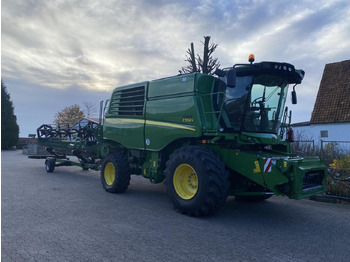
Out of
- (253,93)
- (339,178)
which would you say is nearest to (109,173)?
(253,93)

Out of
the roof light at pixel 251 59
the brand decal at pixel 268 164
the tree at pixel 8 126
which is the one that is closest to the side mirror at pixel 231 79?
the roof light at pixel 251 59

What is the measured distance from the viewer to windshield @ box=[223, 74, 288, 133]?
18.7ft

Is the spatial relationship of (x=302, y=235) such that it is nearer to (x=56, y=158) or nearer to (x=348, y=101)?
(x=56, y=158)

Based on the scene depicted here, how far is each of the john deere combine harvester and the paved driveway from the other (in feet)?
1.74

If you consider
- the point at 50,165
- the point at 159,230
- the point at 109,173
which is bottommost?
the point at 159,230

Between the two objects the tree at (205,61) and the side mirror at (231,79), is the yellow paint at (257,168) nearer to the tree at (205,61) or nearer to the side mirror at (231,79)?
the side mirror at (231,79)

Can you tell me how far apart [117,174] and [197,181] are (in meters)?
2.81

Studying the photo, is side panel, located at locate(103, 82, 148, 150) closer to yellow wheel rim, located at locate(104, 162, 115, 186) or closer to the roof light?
yellow wheel rim, located at locate(104, 162, 115, 186)

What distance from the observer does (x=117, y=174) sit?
7.42 meters

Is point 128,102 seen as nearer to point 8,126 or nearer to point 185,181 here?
point 185,181

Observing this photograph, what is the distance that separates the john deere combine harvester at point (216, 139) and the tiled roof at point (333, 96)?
11265mm

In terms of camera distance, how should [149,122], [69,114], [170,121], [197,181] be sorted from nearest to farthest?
[197,181], [170,121], [149,122], [69,114]

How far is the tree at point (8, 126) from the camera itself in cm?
3303

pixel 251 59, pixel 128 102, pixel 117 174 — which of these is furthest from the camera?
pixel 128 102
